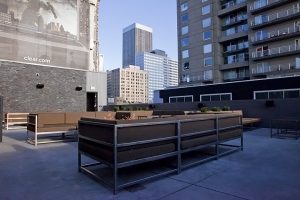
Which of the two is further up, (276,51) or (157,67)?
(157,67)

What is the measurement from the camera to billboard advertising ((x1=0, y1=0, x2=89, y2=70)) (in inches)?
615

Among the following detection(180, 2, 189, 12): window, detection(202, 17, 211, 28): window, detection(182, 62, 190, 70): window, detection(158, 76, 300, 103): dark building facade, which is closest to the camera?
detection(158, 76, 300, 103): dark building facade

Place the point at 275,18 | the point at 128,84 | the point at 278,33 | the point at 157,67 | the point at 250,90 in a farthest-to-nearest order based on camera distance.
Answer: the point at 157,67, the point at 128,84, the point at 275,18, the point at 278,33, the point at 250,90

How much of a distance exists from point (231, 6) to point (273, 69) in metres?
12.5

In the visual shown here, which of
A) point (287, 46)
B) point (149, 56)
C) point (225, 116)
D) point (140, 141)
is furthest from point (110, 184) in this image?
point (149, 56)

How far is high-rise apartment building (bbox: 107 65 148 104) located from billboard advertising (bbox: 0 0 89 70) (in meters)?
76.4

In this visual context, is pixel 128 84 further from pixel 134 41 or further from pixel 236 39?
pixel 236 39

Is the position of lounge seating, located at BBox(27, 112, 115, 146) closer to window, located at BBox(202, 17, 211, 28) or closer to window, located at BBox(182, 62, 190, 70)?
window, located at BBox(202, 17, 211, 28)

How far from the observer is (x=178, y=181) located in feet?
12.4

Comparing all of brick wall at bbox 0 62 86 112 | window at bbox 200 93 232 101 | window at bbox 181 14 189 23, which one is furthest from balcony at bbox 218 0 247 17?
brick wall at bbox 0 62 86 112

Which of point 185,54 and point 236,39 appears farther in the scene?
point 185,54

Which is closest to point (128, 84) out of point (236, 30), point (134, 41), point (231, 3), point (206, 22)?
point (206, 22)

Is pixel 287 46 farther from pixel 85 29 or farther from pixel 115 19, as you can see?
pixel 85 29

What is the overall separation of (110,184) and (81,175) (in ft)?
3.13
